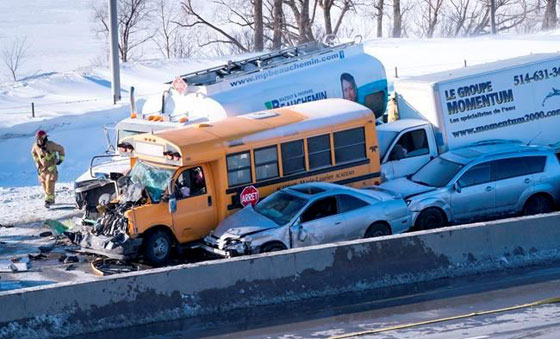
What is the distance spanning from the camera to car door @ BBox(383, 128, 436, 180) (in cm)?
1888

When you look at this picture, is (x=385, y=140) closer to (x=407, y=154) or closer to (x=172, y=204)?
(x=407, y=154)

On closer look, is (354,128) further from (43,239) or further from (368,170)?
(43,239)

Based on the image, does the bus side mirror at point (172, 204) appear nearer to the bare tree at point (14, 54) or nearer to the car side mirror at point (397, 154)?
the car side mirror at point (397, 154)

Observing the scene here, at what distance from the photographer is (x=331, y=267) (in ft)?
43.2

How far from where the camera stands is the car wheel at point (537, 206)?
17.6 m

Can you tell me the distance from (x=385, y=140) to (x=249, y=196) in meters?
3.71

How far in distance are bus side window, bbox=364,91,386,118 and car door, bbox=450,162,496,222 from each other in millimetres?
5957

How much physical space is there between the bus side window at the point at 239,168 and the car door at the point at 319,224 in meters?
1.76

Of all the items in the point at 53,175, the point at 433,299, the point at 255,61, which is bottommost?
the point at 433,299

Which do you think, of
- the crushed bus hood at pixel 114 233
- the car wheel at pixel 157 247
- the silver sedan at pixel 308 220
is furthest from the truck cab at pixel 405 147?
the crushed bus hood at pixel 114 233

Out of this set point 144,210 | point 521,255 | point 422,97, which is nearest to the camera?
point 521,255

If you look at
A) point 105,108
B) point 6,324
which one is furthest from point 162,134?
point 105,108

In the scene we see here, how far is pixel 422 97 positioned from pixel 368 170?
2.50m

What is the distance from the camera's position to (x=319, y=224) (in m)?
15.5
